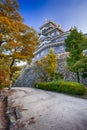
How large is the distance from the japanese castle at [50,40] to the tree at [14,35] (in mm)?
13525

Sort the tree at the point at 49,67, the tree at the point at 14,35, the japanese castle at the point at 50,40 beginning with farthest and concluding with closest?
the japanese castle at the point at 50,40, the tree at the point at 49,67, the tree at the point at 14,35

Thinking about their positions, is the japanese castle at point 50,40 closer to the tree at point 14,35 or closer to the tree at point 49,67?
the tree at point 49,67

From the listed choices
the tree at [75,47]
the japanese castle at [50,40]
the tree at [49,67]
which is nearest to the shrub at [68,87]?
the tree at [75,47]

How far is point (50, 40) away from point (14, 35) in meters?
27.5

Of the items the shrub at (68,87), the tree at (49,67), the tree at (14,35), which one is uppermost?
the tree at (14,35)

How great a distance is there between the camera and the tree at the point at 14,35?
15.0m

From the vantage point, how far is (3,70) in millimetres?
13641

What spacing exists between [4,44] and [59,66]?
14.9m

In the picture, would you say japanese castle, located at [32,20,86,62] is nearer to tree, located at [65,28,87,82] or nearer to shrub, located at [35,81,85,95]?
tree, located at [65,28,87,82]

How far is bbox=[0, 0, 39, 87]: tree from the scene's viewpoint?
15.0 m

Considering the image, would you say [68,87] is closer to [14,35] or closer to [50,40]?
[14,35]

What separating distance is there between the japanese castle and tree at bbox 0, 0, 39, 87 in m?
13.5

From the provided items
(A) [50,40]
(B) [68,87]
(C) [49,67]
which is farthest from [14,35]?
(A) [50,40]

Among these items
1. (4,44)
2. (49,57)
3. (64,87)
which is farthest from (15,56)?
(49,57)
